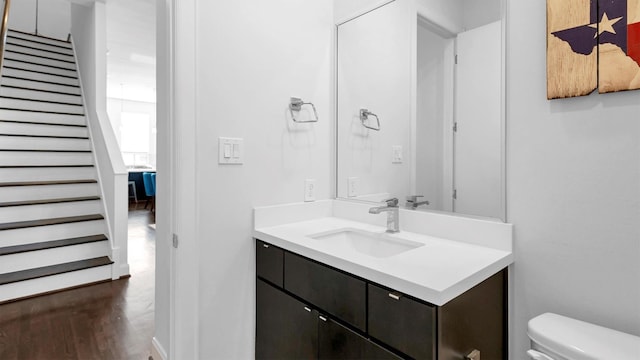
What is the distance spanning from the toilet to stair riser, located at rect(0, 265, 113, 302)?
11.6ft

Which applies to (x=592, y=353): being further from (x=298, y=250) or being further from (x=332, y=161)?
(x=332, y=161)

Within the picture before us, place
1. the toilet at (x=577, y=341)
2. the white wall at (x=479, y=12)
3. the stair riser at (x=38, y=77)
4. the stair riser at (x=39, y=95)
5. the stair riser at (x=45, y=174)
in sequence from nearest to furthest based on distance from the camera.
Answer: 1. the toilet at (x=577, y=341)
2. the white wall at (x=479, y=12)
3. the stair riser at (x=45, y=174)
4. the stair riser at (x=39, y=95)
5. the stair riser at (x=38, y=77)

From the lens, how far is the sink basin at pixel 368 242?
1.46m

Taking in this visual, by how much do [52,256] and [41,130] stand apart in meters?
1.88

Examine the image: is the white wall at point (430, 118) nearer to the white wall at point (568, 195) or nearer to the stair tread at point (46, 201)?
the white wall at point (568, 195)

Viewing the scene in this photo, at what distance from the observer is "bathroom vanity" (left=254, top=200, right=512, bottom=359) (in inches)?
37.4

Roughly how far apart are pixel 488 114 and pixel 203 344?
5.33 ft

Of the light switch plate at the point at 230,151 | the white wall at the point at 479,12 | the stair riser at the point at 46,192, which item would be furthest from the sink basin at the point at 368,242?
the stair riser at the point at 46,192

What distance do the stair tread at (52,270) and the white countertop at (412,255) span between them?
8.13 ft

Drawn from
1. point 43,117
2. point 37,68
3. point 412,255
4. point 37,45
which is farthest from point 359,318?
point 37,45

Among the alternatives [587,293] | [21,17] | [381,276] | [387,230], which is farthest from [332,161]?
[21,17]

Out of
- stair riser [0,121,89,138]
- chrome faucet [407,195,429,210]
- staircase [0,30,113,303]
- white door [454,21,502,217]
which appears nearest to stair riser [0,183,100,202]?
staircase [0,30,113,303]

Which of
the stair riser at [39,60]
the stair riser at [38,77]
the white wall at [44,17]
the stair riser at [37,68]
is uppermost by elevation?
the white wall at [44,17]

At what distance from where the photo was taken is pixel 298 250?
1349 mm
